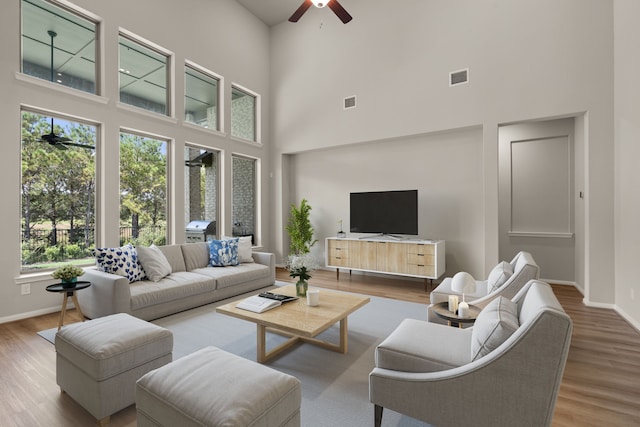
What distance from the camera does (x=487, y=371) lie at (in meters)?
1.42

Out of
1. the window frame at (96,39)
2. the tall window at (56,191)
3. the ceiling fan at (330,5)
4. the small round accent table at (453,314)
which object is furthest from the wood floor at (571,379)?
the ceiling fan at (330,5)

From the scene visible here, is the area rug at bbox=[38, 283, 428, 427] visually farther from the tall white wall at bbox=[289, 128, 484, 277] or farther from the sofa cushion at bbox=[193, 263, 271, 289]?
the tall white wall at bbox=[289, 128, 484, 277]

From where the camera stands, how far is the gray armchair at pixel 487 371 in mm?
1312

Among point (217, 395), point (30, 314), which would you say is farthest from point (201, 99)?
point (217, 395)

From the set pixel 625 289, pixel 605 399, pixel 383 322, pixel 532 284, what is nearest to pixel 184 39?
pixel 383 322

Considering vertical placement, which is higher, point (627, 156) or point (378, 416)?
point (627, 156)

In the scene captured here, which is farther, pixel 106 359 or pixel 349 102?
pixel 349 102

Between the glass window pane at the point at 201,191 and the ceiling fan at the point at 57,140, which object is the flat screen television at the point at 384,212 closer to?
the glass window pane at the point at 201,191

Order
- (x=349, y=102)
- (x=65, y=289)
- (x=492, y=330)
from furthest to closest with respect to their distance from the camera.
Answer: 1. (x=349, y=102)
2. (x=65, y=289)
3. (x=492, y=330)

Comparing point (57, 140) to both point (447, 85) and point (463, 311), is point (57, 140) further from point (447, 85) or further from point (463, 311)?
point (447, 85)

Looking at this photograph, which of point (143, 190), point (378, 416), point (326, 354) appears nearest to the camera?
point (378, 416)

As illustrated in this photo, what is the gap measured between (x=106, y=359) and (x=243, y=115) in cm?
585

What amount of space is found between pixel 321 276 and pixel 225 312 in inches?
138

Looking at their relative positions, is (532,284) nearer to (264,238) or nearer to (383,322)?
(383,322)
